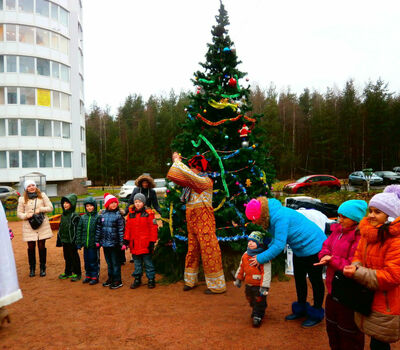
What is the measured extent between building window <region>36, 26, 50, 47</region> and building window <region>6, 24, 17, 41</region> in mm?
1603

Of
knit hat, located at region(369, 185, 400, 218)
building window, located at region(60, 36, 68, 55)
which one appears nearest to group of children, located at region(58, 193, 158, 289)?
knit hat, located at region(369, 185, 400, 218)

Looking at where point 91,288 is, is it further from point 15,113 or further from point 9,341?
point 15,113

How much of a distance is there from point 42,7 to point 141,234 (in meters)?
28.8

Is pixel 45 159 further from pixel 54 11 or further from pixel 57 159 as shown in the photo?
pixel 54 11

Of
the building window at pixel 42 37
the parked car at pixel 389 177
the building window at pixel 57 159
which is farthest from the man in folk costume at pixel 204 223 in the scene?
the building window at pixel 42 37

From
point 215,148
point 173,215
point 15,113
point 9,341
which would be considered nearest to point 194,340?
point 9,341

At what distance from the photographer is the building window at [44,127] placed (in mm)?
25941

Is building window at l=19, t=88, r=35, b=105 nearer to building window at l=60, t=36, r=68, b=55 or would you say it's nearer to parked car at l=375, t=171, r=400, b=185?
building window at l=60, t=36, r=68, b=55

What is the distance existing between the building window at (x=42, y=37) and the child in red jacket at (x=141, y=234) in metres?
26.9

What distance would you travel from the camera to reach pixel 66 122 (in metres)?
27.6

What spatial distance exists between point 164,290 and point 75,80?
28481mm

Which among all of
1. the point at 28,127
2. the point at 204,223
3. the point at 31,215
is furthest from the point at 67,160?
the point at 204,223

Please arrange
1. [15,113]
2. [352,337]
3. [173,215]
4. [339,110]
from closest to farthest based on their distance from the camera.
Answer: [352,337] → [173,215] → [15,113] → [339,110]

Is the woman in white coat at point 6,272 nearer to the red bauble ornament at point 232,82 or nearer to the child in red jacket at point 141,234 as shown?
the child in red jacket at point 141,234
